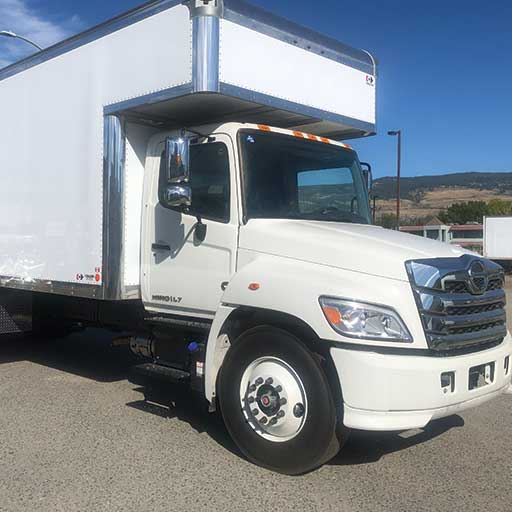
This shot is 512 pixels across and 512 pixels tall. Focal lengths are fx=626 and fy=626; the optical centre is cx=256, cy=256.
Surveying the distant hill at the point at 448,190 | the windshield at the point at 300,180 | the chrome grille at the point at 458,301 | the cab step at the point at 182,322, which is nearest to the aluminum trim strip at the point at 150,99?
the windshield at the point at 300,180

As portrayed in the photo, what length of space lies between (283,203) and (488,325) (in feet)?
6.22

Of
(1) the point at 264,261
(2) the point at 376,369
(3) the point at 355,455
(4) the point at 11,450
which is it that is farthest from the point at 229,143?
(4) the point at 11,450

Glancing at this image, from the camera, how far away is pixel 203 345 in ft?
17.1

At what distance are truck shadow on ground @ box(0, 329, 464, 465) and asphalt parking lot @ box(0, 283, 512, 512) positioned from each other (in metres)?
0.02

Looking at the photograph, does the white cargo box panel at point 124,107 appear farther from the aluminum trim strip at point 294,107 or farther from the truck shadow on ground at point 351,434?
the truck shadow on ground at point 351,434

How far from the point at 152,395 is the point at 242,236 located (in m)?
2.53

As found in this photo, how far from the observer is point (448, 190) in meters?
126

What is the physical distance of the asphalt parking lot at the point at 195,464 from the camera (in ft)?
13.3

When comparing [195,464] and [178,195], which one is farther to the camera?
[178,195]

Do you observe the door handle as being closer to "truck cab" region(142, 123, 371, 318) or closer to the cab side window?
"truck cab" region(142, 123, 371, 318)

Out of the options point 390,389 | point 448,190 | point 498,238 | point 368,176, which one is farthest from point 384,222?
point 448,190

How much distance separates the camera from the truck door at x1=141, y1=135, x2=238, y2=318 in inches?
201

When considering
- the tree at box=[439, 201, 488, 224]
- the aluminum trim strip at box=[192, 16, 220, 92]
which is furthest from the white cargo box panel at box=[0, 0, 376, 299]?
the tree at box=[439, 201, 488, 224]

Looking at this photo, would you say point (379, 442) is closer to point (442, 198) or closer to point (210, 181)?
point (210, 181)
